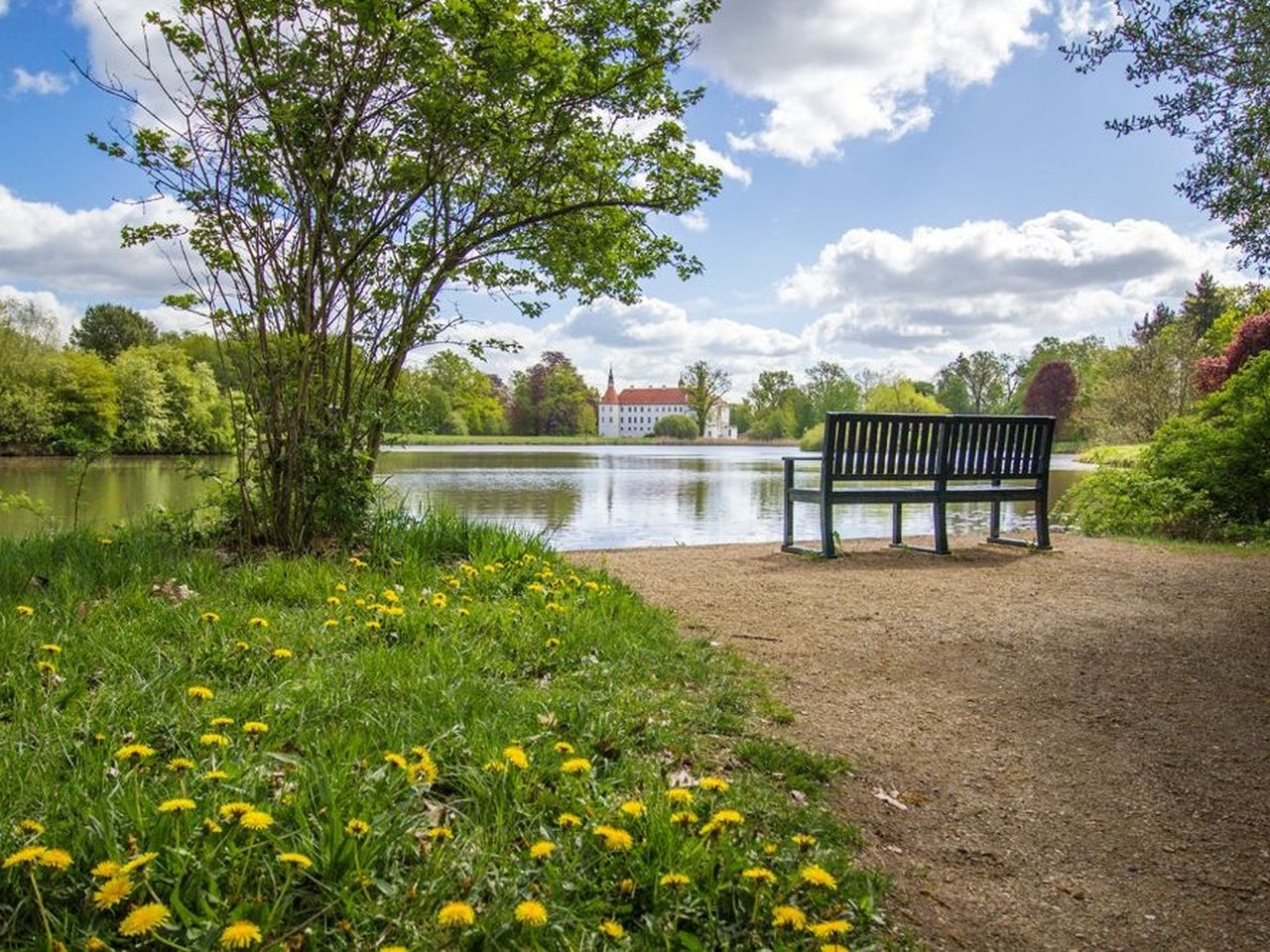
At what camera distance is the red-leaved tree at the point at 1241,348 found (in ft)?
73.3

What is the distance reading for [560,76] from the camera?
17.0 ft

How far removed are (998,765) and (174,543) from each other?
4.68 metres

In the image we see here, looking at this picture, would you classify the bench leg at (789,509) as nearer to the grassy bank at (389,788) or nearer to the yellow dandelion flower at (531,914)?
the grassy bank at (389,788)

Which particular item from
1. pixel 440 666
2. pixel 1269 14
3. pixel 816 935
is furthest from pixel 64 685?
pixel 1269 14

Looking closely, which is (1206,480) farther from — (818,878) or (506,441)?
(506,441)

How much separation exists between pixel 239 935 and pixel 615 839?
29.3 inches

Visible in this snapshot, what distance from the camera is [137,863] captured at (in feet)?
5.05

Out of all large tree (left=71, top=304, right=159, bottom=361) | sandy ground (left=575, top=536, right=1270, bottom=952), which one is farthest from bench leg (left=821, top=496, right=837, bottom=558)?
large tree (left=71, top=304, right=159, bottom=361)

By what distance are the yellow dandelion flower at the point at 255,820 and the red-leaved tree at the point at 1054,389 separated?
2710 inches

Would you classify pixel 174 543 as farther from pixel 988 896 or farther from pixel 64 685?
pixel 988 896

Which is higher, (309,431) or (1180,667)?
(309,431)

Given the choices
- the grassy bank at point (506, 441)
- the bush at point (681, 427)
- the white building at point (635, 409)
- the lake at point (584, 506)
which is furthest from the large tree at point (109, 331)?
the white building at point (635, 409)

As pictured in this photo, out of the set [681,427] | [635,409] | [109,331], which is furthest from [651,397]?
[109,331]

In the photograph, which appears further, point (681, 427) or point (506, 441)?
point (681, 427)
